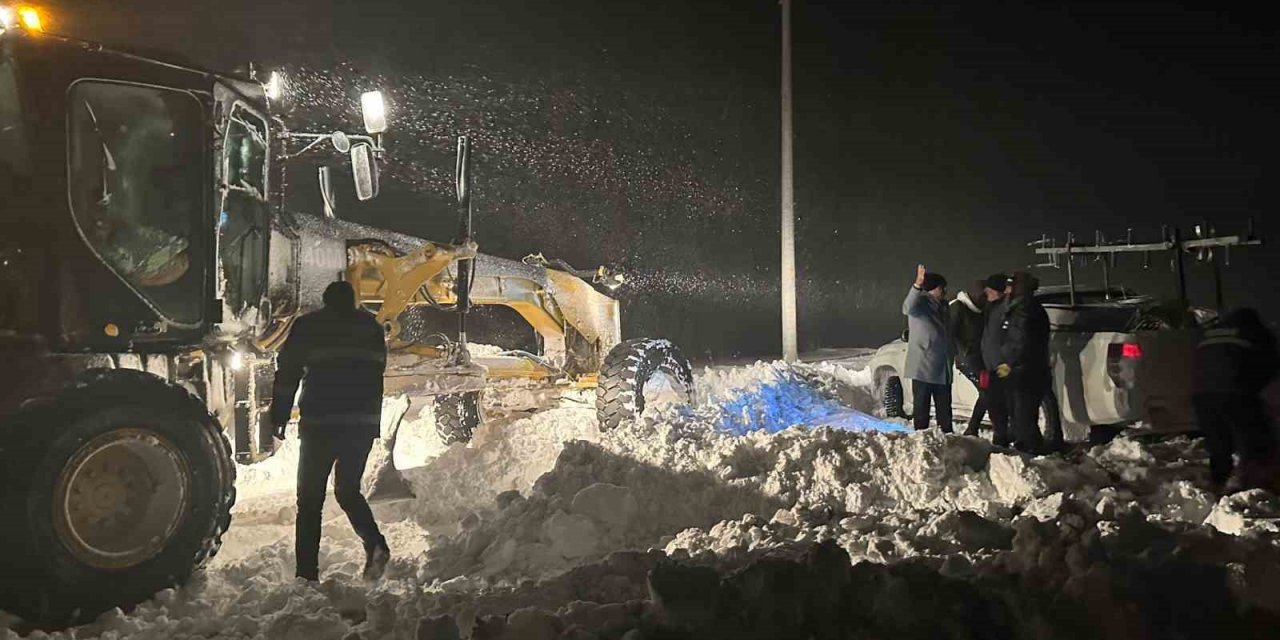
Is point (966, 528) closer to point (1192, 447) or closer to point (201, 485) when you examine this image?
point (201, 485)

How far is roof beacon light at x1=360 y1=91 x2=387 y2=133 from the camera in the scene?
5.86m

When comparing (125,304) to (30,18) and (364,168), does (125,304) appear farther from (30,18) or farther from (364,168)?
(364,168)

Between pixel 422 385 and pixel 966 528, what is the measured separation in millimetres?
4664

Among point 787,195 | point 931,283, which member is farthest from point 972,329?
point 787,195

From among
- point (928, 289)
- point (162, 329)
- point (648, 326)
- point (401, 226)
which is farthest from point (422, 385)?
point (648, 326)

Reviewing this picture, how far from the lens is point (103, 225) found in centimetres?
477

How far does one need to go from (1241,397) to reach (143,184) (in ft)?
23.4

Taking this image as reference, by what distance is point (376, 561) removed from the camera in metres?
5.15

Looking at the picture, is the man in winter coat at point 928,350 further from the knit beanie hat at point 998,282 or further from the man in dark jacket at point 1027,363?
the man in dark jacket at point 1027,363

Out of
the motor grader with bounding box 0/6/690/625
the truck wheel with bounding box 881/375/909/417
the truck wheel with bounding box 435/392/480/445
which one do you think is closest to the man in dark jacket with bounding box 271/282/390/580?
the motor grader with bounding box 0/6/690/625

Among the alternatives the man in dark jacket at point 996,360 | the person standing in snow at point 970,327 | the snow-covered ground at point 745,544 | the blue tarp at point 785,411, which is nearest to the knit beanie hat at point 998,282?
the man in dark jacket at point 996,360

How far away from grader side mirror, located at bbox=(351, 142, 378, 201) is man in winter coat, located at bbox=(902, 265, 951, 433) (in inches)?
186

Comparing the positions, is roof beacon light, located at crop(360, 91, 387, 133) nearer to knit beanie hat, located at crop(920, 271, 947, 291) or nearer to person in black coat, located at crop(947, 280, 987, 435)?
knit beanie hat, located at crop(920, 271, 947, 291)

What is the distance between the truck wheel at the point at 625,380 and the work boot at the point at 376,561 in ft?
9.84
